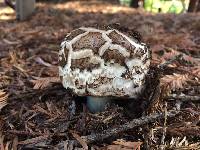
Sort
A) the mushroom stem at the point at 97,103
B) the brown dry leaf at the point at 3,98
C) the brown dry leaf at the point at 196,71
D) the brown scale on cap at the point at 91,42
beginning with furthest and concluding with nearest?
the brown dry leaf at the point at 196,71 < the brown dry leaf at the point at 3,98 < the mushroom stem at the point at 97,103 < the brown scale on cap at the point at 91,42

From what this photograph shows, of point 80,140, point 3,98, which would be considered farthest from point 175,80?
point 3,98

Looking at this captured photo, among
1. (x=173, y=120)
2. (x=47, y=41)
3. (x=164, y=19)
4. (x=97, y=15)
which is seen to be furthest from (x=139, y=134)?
(x=97, y=15)

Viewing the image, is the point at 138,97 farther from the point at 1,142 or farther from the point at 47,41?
the point at 47,41

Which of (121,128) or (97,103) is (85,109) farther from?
(121,128)

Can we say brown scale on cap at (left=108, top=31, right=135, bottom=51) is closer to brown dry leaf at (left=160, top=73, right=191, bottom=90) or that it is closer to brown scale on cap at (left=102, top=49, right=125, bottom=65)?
brown scale on cap at (left=102, top=49, right=125, bottom=65)

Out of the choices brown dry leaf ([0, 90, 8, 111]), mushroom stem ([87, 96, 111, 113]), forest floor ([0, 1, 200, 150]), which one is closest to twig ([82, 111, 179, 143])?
forest floor ([0, 1, 200, 150])

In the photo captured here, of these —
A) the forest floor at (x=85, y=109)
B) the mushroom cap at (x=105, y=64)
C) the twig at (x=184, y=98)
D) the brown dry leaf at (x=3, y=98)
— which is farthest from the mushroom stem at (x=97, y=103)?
the brown dry leaf at (x=3, y=98)

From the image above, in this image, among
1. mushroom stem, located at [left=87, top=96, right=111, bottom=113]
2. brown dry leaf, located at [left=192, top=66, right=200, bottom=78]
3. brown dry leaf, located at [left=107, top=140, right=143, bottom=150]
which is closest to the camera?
brown dry leaf, located at [left=107, top=140, right=143, bottom=150]

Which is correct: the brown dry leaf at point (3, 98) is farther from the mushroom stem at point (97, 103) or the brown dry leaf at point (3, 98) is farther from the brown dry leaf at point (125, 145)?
the brown dry leaf at point (125, 145)
